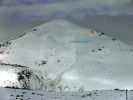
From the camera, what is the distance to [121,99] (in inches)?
3839

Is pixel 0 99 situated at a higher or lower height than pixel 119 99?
lower

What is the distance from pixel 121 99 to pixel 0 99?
209ft

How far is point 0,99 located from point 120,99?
63053 millimetres

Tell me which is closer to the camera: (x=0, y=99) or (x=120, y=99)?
(x=0, y=99)

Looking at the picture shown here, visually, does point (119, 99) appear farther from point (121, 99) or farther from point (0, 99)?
point (0, 99)

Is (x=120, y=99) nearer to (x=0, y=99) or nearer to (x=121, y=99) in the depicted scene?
(x=121, y=99)

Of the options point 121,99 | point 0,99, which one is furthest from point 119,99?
point 0,99

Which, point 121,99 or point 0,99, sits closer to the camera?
point 0,99

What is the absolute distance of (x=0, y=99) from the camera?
37.6 metres

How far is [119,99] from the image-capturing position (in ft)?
321

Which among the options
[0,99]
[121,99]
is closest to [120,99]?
[121,99]

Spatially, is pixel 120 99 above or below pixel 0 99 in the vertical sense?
above

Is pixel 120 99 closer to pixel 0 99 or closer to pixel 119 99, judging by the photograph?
pixel 119 99

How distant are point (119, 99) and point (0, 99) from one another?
63.7m
